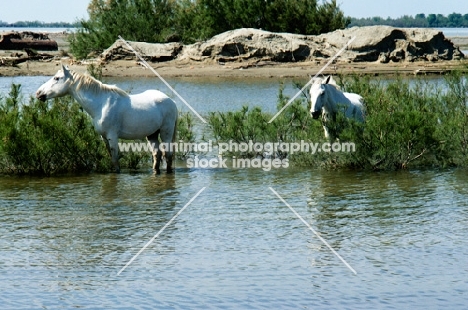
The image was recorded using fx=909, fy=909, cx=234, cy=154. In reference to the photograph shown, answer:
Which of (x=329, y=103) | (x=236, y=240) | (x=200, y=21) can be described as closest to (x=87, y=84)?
(x=329, y=103)

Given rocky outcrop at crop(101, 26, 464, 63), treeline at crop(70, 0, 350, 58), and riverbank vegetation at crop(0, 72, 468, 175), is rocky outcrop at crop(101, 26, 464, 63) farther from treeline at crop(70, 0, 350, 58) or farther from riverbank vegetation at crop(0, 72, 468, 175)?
riverbank vegetation at crop(0, 72, 468, 175)

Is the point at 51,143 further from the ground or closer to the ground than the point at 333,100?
closer to the ground

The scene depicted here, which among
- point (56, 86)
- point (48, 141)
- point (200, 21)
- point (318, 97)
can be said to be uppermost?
point (200, 21)

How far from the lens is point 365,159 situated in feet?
46.0

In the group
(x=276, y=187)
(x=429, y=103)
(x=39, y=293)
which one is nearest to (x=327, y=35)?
(x=429, y=103)

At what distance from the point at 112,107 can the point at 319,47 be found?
2153cm

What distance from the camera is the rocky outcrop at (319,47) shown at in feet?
111

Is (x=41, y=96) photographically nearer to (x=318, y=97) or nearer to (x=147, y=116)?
(x=147, y=116)

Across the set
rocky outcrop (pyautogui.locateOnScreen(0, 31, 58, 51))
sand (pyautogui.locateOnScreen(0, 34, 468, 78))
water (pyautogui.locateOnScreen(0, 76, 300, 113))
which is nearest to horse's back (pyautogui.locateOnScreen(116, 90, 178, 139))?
water (pyautogui.locateOnScreen(0, 76, 300, 113))

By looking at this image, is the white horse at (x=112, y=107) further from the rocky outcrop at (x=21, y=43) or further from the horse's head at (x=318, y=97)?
the rocky outcrop at (x=21, y=43)

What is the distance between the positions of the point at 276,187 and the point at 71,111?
146 inches

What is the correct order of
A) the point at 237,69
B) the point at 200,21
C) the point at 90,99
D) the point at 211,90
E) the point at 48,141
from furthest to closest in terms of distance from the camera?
the point at 200,21
the point at 237,69
the point at 211,90
the point at 48,141
the point at 90,99

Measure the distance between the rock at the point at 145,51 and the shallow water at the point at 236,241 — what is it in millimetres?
21518

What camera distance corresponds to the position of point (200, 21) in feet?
130
